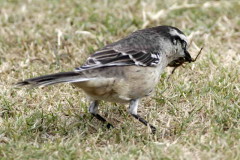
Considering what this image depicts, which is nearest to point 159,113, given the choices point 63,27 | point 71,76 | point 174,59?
point 174,59

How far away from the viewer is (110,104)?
6.89m

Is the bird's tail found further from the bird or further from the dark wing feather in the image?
the dark wing feather

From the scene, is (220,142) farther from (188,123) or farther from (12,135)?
(12,135)

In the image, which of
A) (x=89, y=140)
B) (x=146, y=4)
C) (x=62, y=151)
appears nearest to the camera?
(x=62, y=151)

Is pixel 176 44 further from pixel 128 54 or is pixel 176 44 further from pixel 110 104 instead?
pixel 110 104

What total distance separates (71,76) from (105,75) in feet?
1.43

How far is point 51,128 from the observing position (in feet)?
20.3

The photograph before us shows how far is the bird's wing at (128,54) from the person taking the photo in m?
5.95

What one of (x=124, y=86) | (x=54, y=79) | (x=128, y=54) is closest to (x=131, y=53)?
(x=128, y=54)

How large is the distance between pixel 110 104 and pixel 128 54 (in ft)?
3.00

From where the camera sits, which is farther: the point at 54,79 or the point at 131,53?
the point at 131,53

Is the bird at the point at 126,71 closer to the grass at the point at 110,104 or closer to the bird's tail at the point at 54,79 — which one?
the bird's tail at the point at 54,79

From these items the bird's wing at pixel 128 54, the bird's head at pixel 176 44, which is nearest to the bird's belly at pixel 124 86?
the bird's wing at pixel 128 54

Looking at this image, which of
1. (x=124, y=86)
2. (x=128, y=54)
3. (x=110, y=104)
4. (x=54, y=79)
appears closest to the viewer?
(x=54, y=79)
